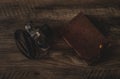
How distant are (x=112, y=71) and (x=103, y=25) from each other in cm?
22

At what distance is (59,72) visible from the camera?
1.39m

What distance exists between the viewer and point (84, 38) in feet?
4.69

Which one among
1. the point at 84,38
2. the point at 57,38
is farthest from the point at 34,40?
the point at 84,38

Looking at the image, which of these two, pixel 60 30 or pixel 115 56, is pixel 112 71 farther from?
pixel 60 30

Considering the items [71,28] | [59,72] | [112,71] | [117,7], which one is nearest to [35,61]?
[59,72]

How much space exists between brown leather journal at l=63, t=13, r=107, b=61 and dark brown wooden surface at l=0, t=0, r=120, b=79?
0.11ft

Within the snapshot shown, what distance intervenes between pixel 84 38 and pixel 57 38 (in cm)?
12

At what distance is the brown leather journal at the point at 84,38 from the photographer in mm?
1397

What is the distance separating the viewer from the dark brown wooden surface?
4.57 ft

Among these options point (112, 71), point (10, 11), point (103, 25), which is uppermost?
point (10, 11)

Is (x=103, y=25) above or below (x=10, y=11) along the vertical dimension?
below

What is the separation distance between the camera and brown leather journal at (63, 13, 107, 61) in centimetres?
140

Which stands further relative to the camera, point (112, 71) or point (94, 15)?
point (94, 15)

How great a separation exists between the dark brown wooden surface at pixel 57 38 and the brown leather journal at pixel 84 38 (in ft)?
0.11
